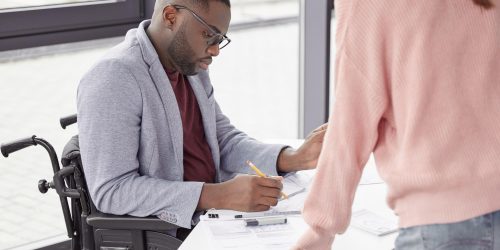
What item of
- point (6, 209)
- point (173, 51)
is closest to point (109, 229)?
point (173, 51)

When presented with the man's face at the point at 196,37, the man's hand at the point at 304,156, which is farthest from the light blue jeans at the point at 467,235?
the man's face at the point at 196,37

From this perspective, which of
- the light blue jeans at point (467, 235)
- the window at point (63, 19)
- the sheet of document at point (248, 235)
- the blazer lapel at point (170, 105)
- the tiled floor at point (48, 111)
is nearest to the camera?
the light blue jeans at point (467, 235)

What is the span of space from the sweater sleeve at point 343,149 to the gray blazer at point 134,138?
0.81 metres

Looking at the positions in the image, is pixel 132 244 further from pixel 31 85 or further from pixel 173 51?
pixel 31 85

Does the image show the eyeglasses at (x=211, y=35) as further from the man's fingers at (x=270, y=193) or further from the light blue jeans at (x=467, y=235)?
the light blue jeans at (x=467, y=235)

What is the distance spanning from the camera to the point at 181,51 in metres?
2.22

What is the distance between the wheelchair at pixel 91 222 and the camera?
2.05 meters

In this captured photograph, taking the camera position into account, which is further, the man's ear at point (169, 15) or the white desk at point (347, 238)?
the man's ear at point (169, 15)

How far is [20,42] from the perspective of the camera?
2.82m

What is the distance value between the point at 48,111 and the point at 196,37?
2277mm

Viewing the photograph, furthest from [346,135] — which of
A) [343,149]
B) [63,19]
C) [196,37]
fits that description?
[63,19]

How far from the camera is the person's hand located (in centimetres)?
198

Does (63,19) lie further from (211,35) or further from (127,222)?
(127,222)

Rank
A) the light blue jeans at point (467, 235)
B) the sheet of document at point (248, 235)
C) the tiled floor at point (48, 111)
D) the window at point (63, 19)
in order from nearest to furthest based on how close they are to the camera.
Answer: the light blue jeans at point (467, 235)
the sheet of document at point (248, 235)
the window at point (63, 19)
the tiled floor at point (48, 111)
